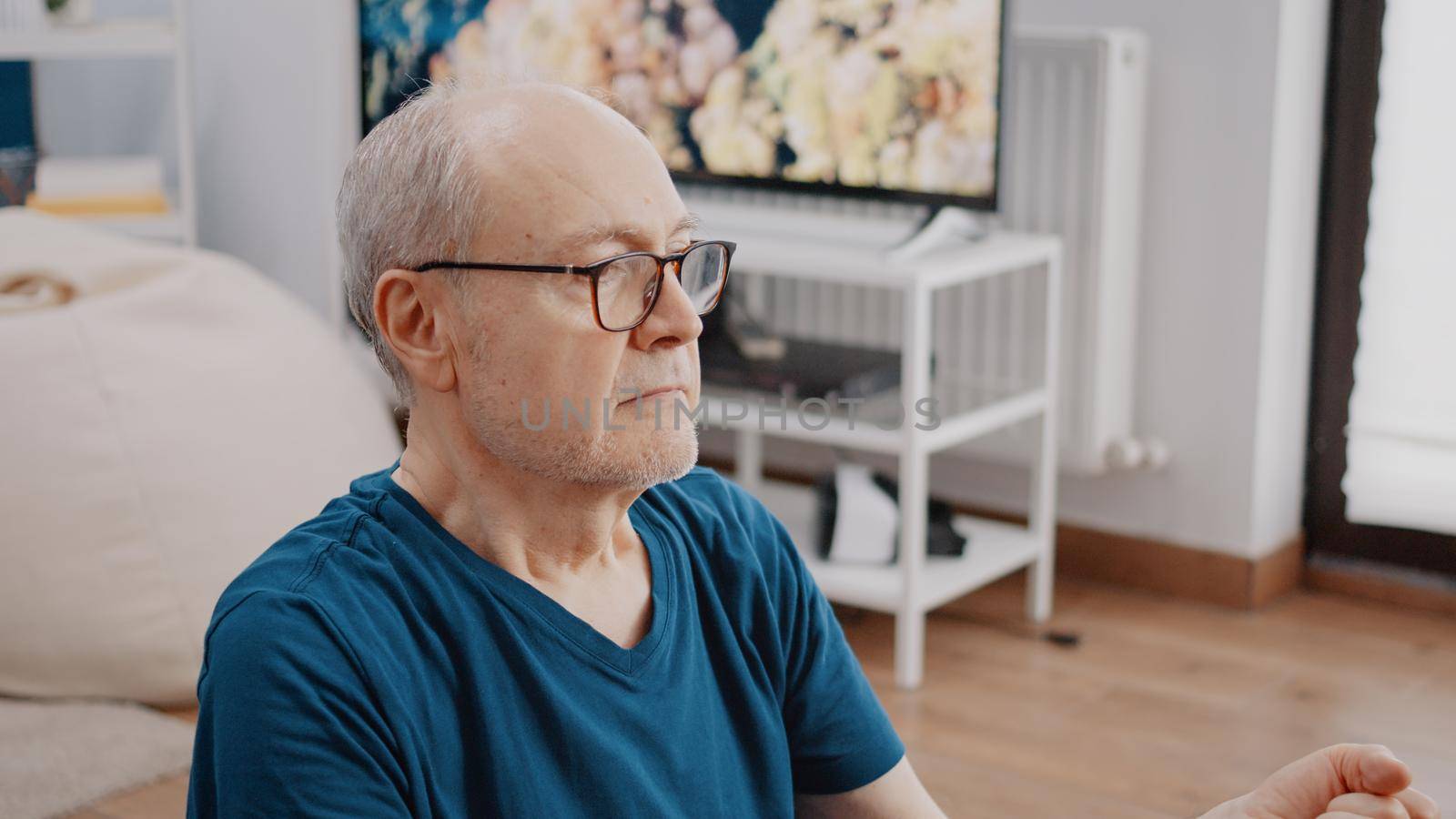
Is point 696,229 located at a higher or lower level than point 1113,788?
higher

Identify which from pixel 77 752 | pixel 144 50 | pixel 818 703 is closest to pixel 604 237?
pixel 818 703

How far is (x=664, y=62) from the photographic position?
2.72 metres

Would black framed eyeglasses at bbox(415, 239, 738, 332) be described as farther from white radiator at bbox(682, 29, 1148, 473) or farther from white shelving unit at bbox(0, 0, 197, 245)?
white shelving unit at bbox(0, 0, 197, 245)

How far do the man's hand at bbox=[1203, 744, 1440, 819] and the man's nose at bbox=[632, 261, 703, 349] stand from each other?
440 millimetres

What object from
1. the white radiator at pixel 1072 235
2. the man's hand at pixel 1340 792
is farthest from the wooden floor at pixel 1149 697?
the man's hand at pixel 1340 792

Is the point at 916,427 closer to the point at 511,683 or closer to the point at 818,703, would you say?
the point at 818,703

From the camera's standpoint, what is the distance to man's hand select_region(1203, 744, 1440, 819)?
977 millimetres

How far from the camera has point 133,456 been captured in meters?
2.16

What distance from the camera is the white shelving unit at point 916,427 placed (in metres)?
2.35

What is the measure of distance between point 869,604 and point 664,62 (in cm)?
95

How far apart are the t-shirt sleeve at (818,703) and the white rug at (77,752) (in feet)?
3.58

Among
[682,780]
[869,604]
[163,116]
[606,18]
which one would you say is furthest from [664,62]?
[682,780]

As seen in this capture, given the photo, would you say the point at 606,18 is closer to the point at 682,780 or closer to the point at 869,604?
the point at 869,604

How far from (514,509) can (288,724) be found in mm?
214
